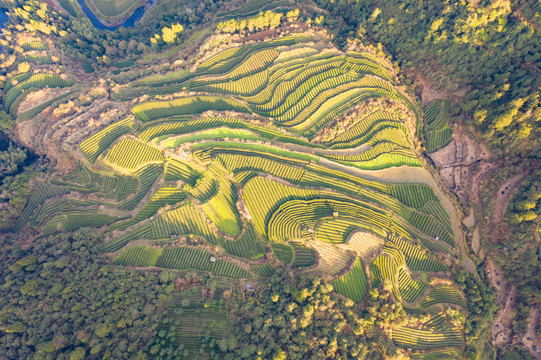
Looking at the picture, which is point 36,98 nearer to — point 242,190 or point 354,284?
point 242,190

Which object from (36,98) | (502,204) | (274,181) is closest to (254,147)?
(274,181)

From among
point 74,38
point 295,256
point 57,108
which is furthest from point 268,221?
point 74,38

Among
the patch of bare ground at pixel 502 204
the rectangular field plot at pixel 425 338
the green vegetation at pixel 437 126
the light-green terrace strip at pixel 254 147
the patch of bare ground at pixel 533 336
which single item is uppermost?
the green vegetation at pixel 437 126

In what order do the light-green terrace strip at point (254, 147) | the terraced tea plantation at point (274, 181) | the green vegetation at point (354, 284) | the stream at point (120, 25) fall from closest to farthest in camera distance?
the green vegetation at point (354, 284), the terraced tea plantation at point (274, 181), the light-green terrace strip at point (254, 147), the stream at point (120, 25)

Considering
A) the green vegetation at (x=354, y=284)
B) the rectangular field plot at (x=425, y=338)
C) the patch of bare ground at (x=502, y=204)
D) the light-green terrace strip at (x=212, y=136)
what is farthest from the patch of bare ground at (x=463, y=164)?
the light-green terrace strip at (x=212, y=136)

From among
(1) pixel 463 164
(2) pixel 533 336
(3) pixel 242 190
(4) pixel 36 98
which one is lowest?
(4) pixel 36 98

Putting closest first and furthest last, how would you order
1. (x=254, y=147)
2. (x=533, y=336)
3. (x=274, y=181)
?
1. (x=533, y=336)
2. (x=274, y=181)
3. (x=254, y=147)

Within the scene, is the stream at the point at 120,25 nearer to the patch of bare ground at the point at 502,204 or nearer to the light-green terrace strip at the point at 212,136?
the light-green terrace strip at the point at 212,136

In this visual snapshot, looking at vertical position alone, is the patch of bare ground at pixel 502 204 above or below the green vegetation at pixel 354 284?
above
